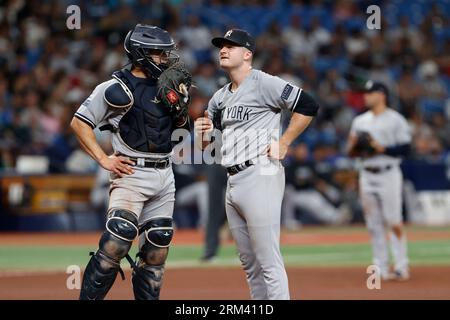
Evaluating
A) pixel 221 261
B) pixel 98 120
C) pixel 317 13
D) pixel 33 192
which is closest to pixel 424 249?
pixel 221 261

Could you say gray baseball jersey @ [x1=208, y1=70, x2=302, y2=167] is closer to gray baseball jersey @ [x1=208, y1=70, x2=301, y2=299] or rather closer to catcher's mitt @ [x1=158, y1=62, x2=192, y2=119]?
A: gray baseball jersey @ [x1=208, y1=70, x2=301, y2=299]

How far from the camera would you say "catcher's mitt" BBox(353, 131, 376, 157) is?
12232 mm

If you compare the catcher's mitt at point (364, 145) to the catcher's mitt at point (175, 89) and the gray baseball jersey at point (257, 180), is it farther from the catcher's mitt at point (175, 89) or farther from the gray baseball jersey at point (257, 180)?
the catcher's mitt at point (175, 89)

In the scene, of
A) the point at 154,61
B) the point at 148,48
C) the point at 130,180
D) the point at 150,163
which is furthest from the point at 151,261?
the point at 148,48

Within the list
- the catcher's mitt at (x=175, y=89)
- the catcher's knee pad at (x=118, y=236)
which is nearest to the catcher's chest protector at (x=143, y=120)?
the catcher's mitt at (x=175, y=89)

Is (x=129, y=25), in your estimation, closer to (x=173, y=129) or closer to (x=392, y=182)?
(x=392, y=182)

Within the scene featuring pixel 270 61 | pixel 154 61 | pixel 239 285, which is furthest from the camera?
pixel 270 61

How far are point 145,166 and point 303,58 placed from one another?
56.8ft

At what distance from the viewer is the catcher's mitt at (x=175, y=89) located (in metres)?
8.19

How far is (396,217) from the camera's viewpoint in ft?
40.3

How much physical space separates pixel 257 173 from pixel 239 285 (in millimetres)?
3642

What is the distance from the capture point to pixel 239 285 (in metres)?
11.4

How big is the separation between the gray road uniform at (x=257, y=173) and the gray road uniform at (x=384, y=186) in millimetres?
4306

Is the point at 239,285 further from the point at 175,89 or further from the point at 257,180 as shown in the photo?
the point at 175,89
